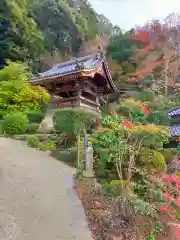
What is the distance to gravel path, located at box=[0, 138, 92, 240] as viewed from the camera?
16.5 feet

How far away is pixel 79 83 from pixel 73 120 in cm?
439

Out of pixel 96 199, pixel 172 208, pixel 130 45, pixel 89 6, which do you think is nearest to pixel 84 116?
pixel 96 199

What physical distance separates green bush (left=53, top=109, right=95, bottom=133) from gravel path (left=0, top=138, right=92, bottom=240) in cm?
201

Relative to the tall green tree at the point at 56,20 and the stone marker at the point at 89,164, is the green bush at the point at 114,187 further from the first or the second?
the tall green tree at the point at 56,20

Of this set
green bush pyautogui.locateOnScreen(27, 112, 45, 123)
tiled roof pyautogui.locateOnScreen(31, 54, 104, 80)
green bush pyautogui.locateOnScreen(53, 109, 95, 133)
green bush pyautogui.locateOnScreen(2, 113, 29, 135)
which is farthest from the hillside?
green bush pyautogui.locateOnScreen(53, 109, 95, 133)

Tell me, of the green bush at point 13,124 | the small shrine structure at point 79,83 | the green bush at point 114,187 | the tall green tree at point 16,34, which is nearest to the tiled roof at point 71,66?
the small shrine structure at point 79,83

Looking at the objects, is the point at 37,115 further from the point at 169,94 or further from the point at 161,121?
the point at 169,94

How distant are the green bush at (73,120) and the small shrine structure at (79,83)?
10.2ft

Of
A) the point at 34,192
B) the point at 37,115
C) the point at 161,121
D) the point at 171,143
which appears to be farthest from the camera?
the point at 37,115

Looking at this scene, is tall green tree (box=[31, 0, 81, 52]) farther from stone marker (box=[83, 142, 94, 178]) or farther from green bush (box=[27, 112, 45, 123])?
stone marker (box=[83, 142, 94, 178])

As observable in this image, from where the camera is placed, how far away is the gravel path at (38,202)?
502 cm

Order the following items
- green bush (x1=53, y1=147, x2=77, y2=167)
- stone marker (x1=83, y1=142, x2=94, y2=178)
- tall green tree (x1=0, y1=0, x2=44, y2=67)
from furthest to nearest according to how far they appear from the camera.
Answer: tall green tree (x1=0, y1=0, x2=44, y2=67)
green bush (x1=53, y1=147, x2=77, y2=167)
stone marker (x1=83, y1=142, x2=94, y2=178)

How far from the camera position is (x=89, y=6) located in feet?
128

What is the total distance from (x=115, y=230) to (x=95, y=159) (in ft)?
11.4
